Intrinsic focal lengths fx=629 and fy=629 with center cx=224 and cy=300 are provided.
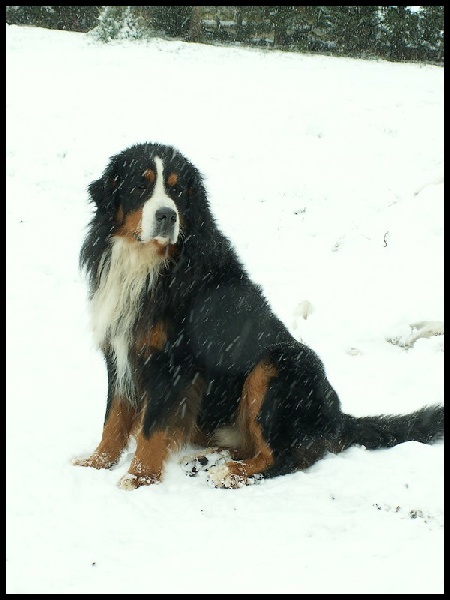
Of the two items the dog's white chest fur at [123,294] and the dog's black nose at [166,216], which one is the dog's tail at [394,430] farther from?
the dog's black nose at [166,216]

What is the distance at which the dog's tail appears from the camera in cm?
417

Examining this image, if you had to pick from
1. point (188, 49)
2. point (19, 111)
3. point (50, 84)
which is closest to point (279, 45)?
point (188, 49)

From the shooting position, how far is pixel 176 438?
3959 mm

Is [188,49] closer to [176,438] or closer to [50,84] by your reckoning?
[50,84]

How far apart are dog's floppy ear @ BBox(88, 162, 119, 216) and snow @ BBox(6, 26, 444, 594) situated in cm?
160

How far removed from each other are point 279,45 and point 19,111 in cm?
1517

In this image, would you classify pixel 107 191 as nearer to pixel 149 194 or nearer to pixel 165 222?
pixel 149 194

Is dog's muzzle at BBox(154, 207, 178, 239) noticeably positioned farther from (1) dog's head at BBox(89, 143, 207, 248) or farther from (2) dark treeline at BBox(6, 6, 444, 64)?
(2) dark treeline at BBox(6, 6, 444, 64)

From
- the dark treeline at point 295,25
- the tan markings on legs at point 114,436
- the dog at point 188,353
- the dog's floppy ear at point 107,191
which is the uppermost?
the dark treeline at point 295,25

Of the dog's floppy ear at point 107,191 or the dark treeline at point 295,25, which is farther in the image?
the dark treeline at point 295,25

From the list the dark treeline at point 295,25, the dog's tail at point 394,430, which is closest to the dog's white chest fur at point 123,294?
the dog's tail at point 394,430

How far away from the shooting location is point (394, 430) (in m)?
4.18

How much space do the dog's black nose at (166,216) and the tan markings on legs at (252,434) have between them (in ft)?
3.63

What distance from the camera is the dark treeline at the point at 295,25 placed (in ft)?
78.2
